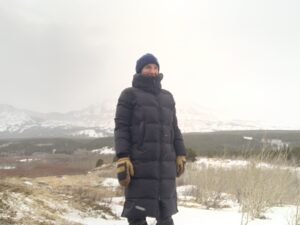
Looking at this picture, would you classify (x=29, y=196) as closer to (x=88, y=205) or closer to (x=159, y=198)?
(x=88, y=205)

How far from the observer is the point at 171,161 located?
354 cm

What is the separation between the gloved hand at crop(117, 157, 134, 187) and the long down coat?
0.06m

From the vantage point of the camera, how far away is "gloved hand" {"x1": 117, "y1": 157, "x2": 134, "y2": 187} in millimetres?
Answer: 3227

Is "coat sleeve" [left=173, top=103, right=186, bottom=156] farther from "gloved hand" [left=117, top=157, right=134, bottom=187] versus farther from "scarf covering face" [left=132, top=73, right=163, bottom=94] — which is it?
"gloved hand" [left=117, top=157, right=134, bottom=187]

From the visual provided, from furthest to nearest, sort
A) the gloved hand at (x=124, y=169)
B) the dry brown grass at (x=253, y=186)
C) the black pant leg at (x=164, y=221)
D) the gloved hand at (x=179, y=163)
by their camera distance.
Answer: the dry brown grass at (x=253, y=186), the gloved hand at (x=179, y=163), the black pant leg at (x=164, y=221), the gloved hand at (x=124, y=169)

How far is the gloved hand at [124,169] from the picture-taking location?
3.23m

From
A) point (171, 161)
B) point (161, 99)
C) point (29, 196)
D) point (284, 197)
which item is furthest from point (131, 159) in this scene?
point (284, 197)

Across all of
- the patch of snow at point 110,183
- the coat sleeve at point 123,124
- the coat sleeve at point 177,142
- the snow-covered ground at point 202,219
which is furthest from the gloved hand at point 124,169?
the patch of snow at point 110,183

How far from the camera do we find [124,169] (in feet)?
10.6

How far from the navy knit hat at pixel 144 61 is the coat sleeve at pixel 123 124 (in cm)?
27

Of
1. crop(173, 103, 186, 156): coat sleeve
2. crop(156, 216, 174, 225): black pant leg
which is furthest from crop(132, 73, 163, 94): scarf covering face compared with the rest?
crop(156, 216, 174, 225): black pant leg

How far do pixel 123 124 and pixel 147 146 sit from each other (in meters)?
0.27

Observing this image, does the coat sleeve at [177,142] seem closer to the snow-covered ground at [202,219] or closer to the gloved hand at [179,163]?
the gloved hand at [179,163]

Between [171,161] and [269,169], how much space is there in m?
3.45
